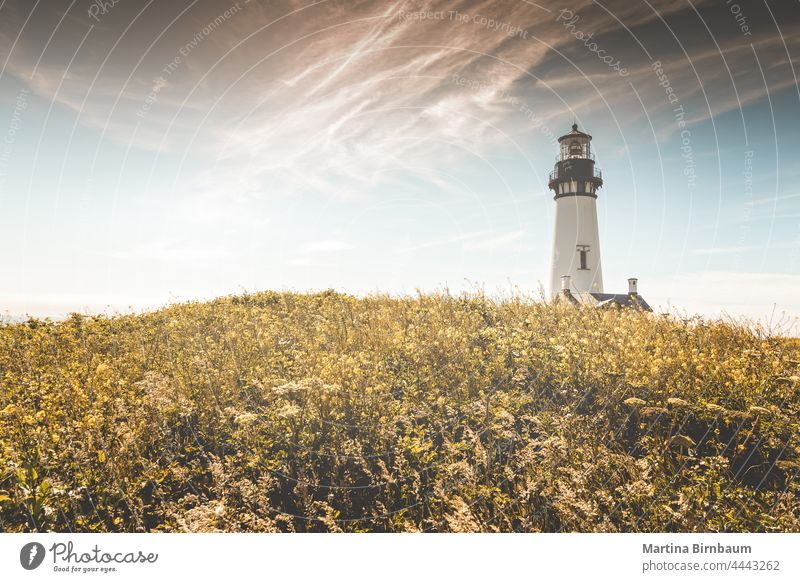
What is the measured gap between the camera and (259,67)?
11.8ft

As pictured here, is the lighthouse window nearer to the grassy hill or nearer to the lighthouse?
the lighthouse

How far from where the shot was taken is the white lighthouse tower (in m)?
22.3

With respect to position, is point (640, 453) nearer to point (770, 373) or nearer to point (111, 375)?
point (770, 373)

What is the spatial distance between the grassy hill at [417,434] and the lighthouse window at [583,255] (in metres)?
17.7

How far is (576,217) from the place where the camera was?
22234 millimetres
